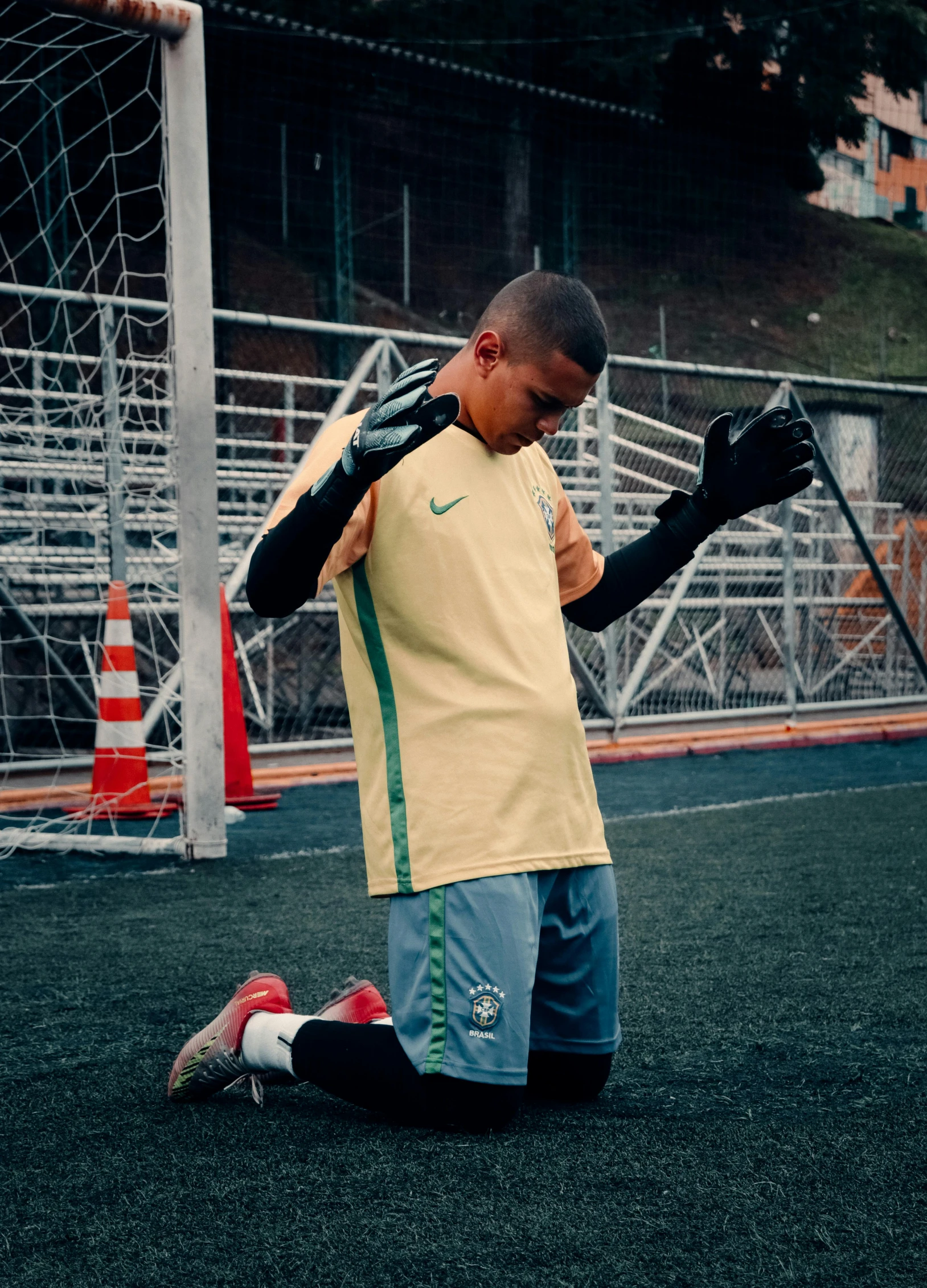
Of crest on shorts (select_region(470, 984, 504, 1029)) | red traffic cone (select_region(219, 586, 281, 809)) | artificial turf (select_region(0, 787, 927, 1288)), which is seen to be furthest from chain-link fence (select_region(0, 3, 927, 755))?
crest on shorts (select_region(470, 984, 504, 1029))

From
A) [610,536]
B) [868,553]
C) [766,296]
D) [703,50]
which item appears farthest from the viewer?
[766,296]

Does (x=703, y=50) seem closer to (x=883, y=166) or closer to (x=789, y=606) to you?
(x=883, y=166)

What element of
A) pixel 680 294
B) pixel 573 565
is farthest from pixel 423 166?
pixel 573 565

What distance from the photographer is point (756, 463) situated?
8.64 feet

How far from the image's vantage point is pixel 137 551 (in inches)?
315

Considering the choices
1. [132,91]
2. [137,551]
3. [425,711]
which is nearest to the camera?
[425,711]

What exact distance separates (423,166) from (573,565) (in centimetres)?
1687

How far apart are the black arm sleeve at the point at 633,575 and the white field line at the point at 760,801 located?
292 cm

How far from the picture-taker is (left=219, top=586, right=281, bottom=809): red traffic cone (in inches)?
231

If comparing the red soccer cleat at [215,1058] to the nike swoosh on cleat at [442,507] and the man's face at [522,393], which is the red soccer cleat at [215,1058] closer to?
the nike swoosh on cleat at [442,507]

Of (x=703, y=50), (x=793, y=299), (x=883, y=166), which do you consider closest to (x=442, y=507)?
(x=703, y=50)

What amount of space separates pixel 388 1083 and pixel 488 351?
4.05 feet

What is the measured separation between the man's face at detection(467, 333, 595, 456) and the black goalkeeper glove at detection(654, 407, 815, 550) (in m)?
0.33

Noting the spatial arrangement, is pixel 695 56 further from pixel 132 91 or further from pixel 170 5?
pixel 170 5
